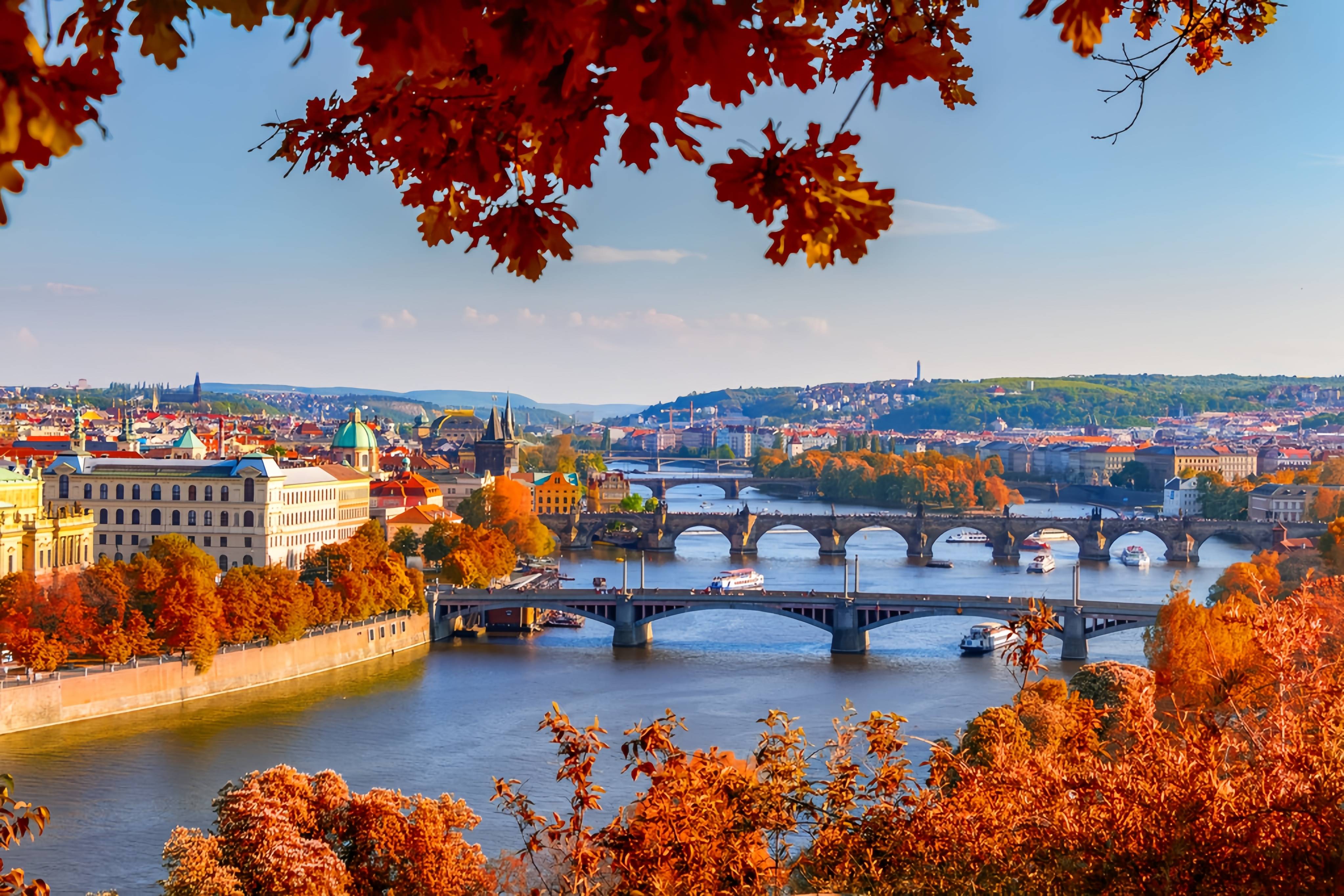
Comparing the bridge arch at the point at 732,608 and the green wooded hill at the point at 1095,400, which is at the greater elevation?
the green wooded hill at the point at 1095,400

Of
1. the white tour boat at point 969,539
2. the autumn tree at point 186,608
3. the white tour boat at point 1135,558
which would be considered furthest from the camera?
the white tour boat at point 969,539

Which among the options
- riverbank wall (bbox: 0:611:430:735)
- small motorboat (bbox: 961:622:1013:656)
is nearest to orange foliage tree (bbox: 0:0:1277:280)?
riverbank wall (bbox: 0:611:430:735)

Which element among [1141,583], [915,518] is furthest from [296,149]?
[915,518]

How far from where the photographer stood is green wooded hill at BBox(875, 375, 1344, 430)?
10000cm

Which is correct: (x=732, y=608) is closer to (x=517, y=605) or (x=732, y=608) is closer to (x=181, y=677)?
(x=517, y=605)

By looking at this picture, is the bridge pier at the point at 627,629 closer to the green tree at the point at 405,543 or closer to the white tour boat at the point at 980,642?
the white tour boat at the point at 980,642

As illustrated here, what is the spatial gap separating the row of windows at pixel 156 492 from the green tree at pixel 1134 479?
3625cm

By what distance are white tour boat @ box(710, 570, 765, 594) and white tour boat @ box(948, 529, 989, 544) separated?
1177 centimetres

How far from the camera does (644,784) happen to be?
11016mm

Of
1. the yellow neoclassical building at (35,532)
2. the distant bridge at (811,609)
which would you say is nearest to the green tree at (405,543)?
the distant bridge at (811,609)

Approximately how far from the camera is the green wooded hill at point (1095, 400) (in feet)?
328

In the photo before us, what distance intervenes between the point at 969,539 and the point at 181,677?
26.2 m

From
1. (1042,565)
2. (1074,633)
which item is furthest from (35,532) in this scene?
(1042,565)

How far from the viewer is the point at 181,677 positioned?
48.4 ft
